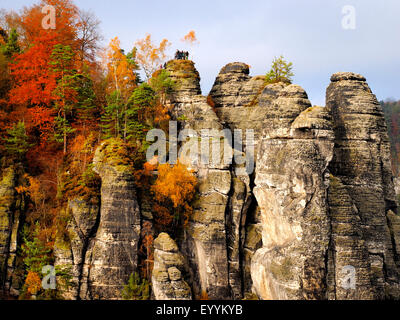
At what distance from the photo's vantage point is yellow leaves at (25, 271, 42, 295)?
21656 millimetres

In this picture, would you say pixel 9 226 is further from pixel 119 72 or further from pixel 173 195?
pixel 119 72

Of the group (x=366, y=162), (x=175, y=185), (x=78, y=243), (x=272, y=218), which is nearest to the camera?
(x=78, y=243)

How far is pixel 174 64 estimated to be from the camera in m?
31.7

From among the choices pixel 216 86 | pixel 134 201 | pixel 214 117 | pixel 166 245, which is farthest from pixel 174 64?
pixel 166 245

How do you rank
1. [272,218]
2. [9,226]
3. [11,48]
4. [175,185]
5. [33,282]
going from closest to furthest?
1. [33,282]
2. [9,226]
3. [272,218]
4. [175,185]
5. [11,48]

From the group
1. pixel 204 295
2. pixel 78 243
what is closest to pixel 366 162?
pixel 204 295

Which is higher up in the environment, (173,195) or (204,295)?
(173,195)

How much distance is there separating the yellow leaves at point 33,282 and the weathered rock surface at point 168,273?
7459 millimetres

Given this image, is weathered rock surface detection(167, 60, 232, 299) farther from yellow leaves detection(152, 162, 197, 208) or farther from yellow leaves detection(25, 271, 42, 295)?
yellow leaves detection(25, 271, 42, 295)

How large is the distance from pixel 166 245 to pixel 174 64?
17.5 m

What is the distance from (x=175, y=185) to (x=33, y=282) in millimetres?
11434

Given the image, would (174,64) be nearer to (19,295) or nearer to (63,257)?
(63,257)

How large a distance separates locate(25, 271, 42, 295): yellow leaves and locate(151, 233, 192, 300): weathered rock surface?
24.5ft

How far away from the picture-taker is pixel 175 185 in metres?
25.4
